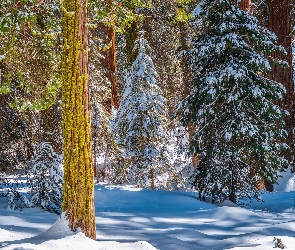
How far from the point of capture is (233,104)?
362 inches

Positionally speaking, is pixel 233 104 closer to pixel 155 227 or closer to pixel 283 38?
pixel 155 227

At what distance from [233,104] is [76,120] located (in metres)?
5.01

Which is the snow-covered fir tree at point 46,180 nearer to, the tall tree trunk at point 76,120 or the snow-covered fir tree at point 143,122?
the tall tree trunk at point 76,120

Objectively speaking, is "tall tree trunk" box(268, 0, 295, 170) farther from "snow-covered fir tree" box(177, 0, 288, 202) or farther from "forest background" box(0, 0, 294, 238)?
"snow-covered fir tree" box(177, 0, 288, 202)

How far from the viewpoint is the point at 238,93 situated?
30.0 ft

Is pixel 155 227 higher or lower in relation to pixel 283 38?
lower

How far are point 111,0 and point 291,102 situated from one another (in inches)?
298

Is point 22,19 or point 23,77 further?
point 23,77

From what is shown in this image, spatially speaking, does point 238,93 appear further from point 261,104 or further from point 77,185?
point 77,185

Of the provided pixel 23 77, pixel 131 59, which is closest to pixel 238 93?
pixel 23 77

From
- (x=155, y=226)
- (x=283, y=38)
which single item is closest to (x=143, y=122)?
(x=283, y=38)

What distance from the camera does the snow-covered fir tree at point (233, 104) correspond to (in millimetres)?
9141

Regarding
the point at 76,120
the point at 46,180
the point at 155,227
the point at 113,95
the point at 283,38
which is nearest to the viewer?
the point at 76,120

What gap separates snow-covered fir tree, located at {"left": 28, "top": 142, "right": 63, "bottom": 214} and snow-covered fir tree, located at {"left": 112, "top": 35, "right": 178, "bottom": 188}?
4330 mm
